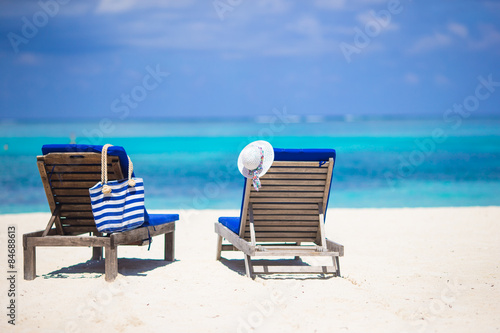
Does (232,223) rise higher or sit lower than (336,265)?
higher

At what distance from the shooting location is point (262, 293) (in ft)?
15.4

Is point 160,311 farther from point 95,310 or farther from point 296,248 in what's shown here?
point 296,248

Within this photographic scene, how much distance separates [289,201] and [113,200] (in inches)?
61.6

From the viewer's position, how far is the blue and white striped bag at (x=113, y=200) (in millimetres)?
4953

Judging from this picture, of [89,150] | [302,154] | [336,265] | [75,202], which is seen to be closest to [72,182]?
[75,202]

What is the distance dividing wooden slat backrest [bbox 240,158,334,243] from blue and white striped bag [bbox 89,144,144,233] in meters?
1.00

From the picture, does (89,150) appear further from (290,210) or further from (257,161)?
(290,210)

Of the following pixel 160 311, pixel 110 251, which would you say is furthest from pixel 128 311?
pixel 110 251

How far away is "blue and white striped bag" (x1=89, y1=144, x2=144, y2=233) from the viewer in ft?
16.3

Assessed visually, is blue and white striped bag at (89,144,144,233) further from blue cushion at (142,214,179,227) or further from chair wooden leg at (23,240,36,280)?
chair wooden leg at (23,240,36,280)

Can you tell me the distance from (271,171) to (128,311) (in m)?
1.80

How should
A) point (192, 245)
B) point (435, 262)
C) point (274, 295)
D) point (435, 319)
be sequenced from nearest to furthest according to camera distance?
point (435, 319)
point (274, 295)
point (435, 262)
point (192, 245)

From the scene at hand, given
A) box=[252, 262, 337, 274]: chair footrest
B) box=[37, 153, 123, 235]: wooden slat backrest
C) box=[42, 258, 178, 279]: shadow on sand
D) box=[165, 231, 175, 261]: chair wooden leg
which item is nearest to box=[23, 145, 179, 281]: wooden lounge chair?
box=[37, 153, 123, 235]: wooden slat backrest

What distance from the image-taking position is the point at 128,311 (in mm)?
4117
